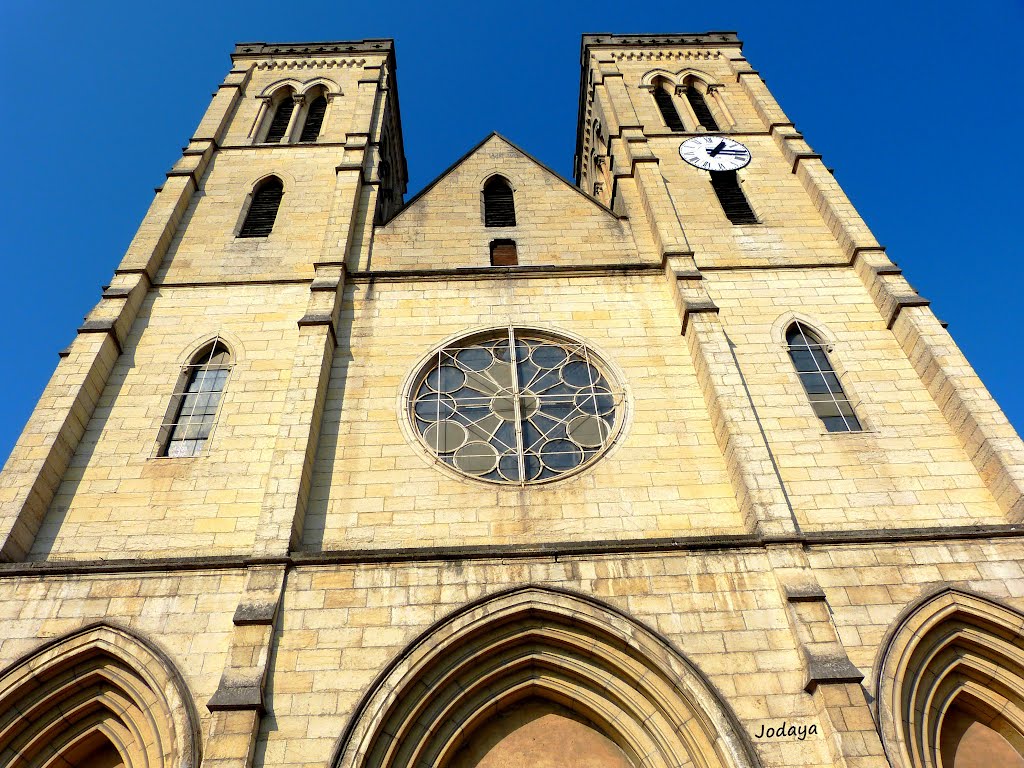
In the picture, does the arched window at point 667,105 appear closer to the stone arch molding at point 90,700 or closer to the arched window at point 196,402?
the arched window at point 196,402

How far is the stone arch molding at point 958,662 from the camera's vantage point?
7.36 metres

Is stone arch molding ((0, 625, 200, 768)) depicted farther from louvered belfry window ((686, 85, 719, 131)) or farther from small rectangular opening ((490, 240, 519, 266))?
louvered belfry window ((686, 85, 719, 131))

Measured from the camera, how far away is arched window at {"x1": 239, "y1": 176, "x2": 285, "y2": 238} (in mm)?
13766

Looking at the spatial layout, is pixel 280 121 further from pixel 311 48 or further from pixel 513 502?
pixel 513 502

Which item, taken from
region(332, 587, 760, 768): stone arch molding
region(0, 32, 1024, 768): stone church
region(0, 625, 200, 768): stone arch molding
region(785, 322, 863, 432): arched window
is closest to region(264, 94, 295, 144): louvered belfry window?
region(0, 32, 1024, 768): stone church

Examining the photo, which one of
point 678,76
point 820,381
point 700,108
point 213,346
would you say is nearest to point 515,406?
point 820,381

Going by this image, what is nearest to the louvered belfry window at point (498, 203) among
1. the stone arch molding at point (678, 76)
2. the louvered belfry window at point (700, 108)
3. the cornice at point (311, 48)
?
the louvered belfry window at point (700, 108)

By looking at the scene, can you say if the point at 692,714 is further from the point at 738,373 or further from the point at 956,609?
the point at 738,373

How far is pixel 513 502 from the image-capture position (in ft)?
30.0

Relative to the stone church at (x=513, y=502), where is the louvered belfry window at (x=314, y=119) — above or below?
above

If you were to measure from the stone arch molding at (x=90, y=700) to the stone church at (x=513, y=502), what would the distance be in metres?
0.03

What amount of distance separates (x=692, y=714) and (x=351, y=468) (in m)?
4.93

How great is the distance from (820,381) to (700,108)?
10145 mm

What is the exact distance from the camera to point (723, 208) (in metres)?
14.2
